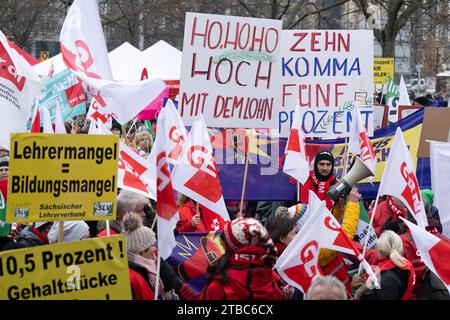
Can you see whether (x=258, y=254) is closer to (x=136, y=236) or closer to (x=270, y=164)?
(x=136, y=236)

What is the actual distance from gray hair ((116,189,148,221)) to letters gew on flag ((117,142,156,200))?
61 millimetres

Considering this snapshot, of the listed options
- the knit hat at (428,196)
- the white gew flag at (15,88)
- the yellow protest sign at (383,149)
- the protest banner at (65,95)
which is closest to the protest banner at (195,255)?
the knit hat at (428,196)

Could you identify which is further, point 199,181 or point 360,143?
point 360,143

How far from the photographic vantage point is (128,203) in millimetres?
6750

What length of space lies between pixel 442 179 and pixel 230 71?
2226mm

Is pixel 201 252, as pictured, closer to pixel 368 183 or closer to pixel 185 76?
pixel 185 76

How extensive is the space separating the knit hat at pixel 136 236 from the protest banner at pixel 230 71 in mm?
2755

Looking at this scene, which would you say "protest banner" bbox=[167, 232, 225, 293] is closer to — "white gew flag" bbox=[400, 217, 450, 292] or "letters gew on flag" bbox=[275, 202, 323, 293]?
"letters gew on flag" bbox=[275, 202, 323, 293]

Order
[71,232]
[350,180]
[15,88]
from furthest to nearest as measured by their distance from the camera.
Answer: [15,88] → [350,180] → [71,232]

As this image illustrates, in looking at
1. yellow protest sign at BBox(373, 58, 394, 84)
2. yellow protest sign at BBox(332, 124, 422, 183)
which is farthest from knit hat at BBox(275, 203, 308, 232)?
yellow protest sign at BBox(373, 58, 394, 84)

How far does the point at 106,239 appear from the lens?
523cm

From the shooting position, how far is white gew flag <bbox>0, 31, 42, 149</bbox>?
898 cm

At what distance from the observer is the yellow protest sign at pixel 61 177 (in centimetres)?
536

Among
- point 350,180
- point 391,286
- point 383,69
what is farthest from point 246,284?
point 383,69
